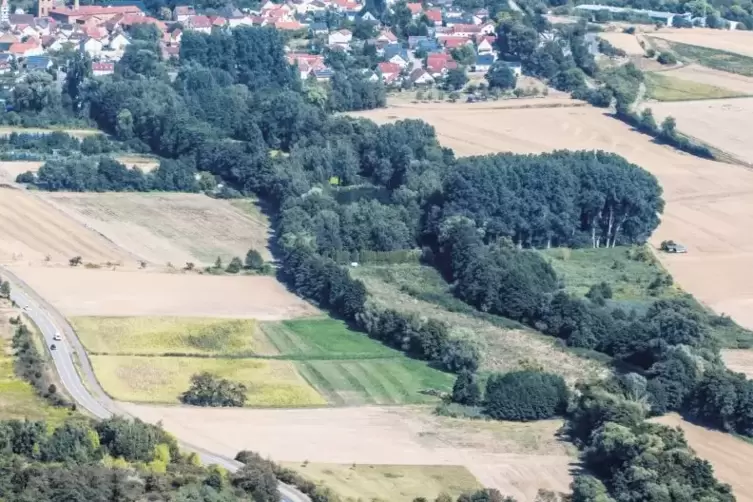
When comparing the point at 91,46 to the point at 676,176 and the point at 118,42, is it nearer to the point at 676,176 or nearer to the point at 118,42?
the point at 118,42

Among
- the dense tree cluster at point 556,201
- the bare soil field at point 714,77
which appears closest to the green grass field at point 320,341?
the dense tree cluster at point 556,201

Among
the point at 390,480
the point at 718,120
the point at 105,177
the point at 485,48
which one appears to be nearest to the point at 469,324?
the point at 390,480

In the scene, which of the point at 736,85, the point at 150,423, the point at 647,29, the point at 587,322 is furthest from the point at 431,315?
the point at 647,29

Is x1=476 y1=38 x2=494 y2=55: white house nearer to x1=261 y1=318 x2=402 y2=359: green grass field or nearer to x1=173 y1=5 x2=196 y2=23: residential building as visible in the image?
x1=173 y1=5 x2=196 y2=23: residential building

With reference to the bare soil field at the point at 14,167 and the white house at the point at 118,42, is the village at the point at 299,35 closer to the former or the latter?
the white house at the point at 118,42

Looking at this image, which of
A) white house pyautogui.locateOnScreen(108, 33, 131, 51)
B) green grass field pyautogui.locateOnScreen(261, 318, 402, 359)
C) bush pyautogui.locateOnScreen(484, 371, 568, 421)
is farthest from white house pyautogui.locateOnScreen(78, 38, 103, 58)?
bush pyautogui.locateOnScreen(484, 371, 568, 421)

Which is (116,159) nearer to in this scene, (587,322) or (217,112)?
(217,112)
